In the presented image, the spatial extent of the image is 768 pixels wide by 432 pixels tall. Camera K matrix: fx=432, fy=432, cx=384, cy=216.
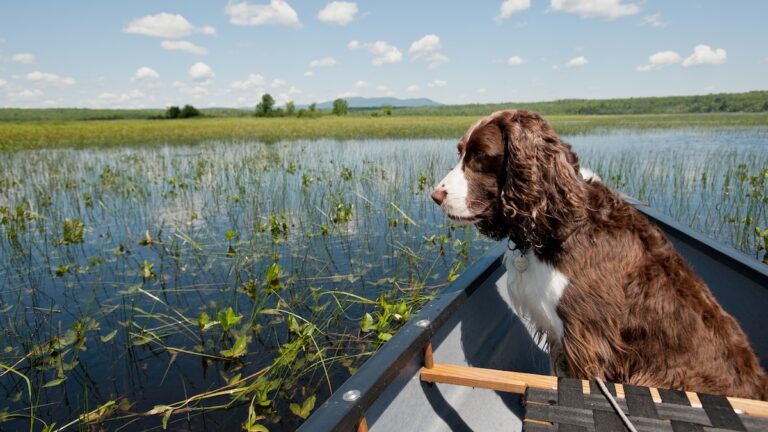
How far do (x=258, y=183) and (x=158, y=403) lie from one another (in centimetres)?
680

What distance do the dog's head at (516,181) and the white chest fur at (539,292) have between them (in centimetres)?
13

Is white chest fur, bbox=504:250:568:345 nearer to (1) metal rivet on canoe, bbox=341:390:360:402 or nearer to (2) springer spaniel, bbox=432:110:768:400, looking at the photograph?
(2) springer spaniel, bbox=432:110:768:400

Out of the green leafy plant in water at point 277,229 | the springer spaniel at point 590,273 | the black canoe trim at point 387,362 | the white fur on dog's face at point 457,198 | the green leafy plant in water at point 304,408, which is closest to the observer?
the black canoe trim at point 387,362

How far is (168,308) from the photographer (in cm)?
467

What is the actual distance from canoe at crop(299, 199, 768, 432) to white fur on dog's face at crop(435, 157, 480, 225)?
18.2 inches

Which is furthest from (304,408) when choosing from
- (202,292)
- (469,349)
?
(202,292)

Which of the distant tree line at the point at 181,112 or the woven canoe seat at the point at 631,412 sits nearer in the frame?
the woven canoe seat at the point at 631,412

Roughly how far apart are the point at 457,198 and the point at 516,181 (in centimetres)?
31

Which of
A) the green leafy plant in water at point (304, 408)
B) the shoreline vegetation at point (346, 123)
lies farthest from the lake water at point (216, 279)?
the shoreline vegetation at point (346, 123)

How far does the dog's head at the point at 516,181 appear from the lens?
214 centimetres

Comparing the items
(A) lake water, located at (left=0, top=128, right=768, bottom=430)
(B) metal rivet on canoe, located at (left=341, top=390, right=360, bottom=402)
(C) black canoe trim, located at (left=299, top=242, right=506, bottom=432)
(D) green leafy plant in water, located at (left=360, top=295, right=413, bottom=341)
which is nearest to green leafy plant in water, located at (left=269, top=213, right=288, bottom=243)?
(A) lake water, located at (left=0, top=128, right=768, bottom=430)

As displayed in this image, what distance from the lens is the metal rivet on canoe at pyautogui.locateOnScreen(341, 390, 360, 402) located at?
4.98 feet

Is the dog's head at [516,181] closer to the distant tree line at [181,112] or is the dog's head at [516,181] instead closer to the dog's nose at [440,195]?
the dog's nose at [440,195]

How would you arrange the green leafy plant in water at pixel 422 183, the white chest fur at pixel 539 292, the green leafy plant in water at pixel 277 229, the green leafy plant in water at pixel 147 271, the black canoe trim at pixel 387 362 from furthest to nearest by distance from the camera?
the green leafy plant in water at pixel 422 183 → the green leafy plant in water at pixel 277 229 → the green leafy plant in water at pixel 147 271 → the white chest fur at pixel 539 292 → the black canoe trim at pixel 387 362
